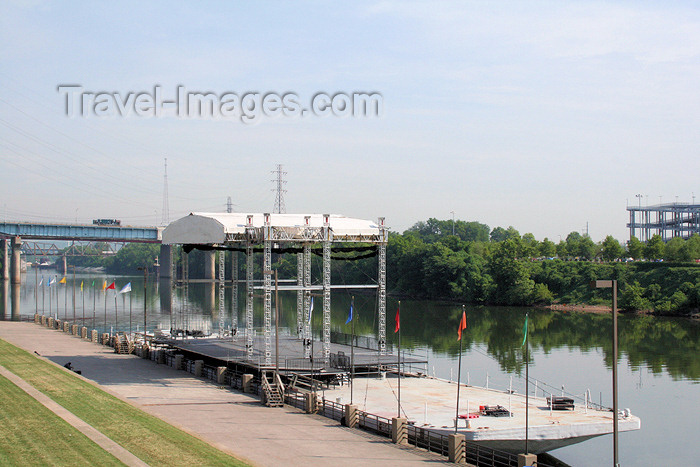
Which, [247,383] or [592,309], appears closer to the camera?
[247,383]

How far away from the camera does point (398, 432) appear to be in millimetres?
32781

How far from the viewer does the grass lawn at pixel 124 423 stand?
26.9 m

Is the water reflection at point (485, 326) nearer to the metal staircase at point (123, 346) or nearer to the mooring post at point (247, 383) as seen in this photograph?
the metal staircase at point (123, 346)

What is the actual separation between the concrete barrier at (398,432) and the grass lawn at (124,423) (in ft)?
25.8

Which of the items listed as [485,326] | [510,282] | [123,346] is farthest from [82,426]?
[510,282]

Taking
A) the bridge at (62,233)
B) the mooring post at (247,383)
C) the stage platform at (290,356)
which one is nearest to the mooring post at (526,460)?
the stage platform at (290,356)

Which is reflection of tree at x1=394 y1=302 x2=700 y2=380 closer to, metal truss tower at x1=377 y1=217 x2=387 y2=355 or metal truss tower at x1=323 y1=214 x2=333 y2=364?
metal truss tower at x1=377 y1=217 x2=387 y2=355

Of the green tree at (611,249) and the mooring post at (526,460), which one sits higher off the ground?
the green tree at (611,249)

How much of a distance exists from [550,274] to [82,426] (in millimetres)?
114060

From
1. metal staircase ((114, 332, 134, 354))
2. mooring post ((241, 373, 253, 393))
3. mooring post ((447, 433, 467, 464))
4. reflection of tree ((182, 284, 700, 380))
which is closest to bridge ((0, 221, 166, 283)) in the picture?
reflection of tree ((182, 284, 700, 380))

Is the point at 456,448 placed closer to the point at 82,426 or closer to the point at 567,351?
the point at 82,426

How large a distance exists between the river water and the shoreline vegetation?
6794 mm

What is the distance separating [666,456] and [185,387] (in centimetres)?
2748

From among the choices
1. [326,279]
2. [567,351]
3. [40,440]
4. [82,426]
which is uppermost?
[326,279]
